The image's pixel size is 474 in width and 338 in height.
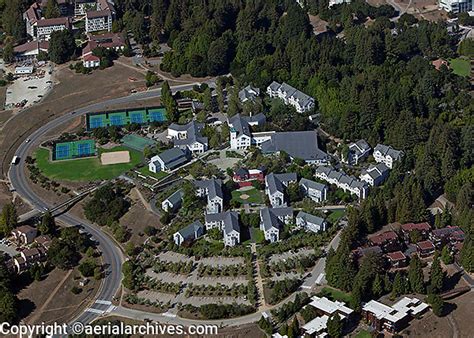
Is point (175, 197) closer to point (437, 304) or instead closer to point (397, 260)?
point (397, 260)

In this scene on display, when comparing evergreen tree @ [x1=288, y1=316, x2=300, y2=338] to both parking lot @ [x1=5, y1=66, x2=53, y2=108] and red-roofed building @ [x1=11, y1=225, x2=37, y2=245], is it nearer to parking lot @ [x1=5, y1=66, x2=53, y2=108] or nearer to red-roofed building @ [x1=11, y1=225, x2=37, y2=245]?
red-roofed building @ [x1=11, y1=225, x2=37, y2=245]

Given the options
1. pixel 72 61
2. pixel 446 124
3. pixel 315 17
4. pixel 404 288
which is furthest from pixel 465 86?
pixel 72 61

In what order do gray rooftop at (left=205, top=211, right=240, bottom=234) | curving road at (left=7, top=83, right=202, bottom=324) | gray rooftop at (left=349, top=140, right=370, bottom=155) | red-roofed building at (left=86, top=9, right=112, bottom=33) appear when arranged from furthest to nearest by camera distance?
1. red-roofed building at (left=86, top=9, right=112, bottom=33)
2. gray rooftop at (left=349, top=140, right=370, bottom=155)
3. gray rooftop at (left=205, top=211, right=240, bottom=234)
4. curving road at (left=7, top=83, right=202, bottom=324)

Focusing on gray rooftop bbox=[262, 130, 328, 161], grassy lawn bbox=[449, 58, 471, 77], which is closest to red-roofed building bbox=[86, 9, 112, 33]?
gray rooftop bbox=[262, 130, 328, 161]

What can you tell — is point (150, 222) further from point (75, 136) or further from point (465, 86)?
point (465, 86)

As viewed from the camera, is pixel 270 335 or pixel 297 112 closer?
pixel 270 335

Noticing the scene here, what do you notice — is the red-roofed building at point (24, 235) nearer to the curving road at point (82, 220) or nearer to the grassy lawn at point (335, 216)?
the curving road at point (82, 220)
